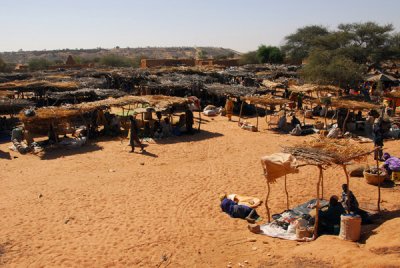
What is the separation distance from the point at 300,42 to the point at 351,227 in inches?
2014

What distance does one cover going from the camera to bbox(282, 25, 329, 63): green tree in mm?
53312

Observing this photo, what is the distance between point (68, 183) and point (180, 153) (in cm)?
429

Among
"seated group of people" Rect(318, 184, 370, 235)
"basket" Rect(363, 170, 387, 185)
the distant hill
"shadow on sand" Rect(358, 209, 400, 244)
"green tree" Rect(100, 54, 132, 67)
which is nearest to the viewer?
"shadow on sand" Rect(358, 209, 400, 244)

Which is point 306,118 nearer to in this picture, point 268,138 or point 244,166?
point 268,138

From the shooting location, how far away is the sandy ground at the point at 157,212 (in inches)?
260

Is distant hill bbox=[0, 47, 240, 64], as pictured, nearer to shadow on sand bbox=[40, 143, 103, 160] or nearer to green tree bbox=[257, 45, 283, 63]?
green tree bbox=[257, 45, 283, 63]

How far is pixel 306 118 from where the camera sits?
20312mm

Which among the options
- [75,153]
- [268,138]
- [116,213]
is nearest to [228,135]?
[268,138]

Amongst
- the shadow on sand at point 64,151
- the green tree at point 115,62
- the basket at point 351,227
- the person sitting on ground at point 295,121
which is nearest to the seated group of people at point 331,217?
the basket at point 351,227

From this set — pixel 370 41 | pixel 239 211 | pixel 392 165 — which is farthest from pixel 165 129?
pixel 370 41

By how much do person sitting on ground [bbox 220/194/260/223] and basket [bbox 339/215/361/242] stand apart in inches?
76.4

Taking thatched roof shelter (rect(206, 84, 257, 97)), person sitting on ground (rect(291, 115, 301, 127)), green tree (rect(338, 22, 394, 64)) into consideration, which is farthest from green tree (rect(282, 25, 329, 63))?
person sitting on ground (rect(291, 115, 301, 127))

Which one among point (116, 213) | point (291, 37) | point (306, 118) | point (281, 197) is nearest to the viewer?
point (116, 213)

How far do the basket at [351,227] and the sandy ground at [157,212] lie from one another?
0.17 meters
